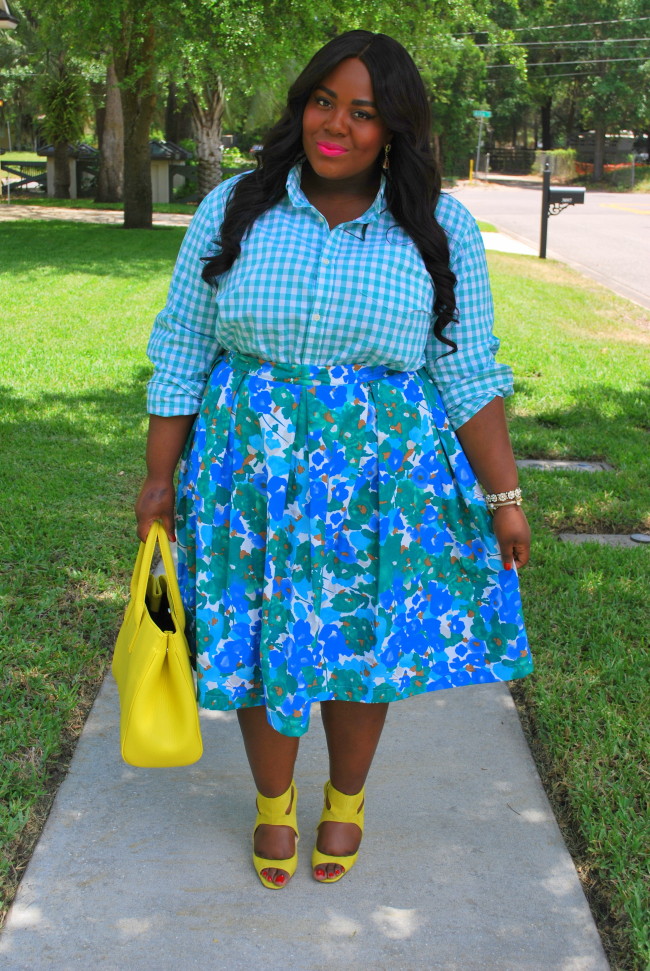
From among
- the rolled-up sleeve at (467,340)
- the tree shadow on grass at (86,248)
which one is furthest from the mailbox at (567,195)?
the rolled-up sleeve at (467,340)

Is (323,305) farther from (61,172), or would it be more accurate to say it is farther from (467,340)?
(61,172)

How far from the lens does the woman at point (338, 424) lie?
6.70ft


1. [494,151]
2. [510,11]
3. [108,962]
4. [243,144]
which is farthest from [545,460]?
[494,151]

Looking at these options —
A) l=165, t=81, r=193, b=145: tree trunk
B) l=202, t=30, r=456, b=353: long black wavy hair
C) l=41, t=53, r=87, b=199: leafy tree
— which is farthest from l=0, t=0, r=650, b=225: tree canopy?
l=202, t=30, r=456, b=353: long black wavy hair

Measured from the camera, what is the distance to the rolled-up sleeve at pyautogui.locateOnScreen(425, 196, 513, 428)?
7.08 feet

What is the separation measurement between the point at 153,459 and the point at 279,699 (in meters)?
0.59

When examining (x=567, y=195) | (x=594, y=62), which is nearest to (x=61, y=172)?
(x=567, y=195)

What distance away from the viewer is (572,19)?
48000 millimetres

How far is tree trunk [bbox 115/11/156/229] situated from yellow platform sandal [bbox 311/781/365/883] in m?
Answer: 14.0

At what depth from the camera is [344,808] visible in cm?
247

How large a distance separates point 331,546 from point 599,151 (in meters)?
48.1

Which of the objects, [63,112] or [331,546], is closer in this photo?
[331,546]

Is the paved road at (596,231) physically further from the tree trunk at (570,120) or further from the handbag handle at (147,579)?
the tree trunk at (570,120)

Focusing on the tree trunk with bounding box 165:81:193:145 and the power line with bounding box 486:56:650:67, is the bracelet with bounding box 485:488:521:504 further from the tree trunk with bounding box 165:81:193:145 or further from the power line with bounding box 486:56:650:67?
the power line with bounding box 486:56:650:67
